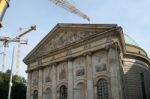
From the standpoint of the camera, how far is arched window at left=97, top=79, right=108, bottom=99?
27.4 m

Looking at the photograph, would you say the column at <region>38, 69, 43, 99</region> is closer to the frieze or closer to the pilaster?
the frieze

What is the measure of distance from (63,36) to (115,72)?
36.1ft

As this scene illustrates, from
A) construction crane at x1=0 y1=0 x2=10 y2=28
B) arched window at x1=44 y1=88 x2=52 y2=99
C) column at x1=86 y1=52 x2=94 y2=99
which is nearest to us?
construction crane at x1=0 y1=0 x2=10 y2=28

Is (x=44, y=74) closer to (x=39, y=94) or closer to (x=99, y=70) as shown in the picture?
(x=39, y=94)

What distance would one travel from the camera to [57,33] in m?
35.5

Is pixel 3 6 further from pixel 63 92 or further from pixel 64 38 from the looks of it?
pixel 64 38

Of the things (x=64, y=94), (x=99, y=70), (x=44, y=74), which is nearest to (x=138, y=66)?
(x=99, y=70)

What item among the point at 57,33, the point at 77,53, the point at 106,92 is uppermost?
the point at 57,33

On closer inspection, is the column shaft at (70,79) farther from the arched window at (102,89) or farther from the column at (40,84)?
the column at (40,84)

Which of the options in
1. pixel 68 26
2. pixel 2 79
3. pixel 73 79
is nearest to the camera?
pixel 73 79

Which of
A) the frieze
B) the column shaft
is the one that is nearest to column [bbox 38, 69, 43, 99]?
the frieze

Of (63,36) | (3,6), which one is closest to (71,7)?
(63,36)

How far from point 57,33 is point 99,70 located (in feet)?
33.8

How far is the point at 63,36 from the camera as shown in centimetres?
3428
